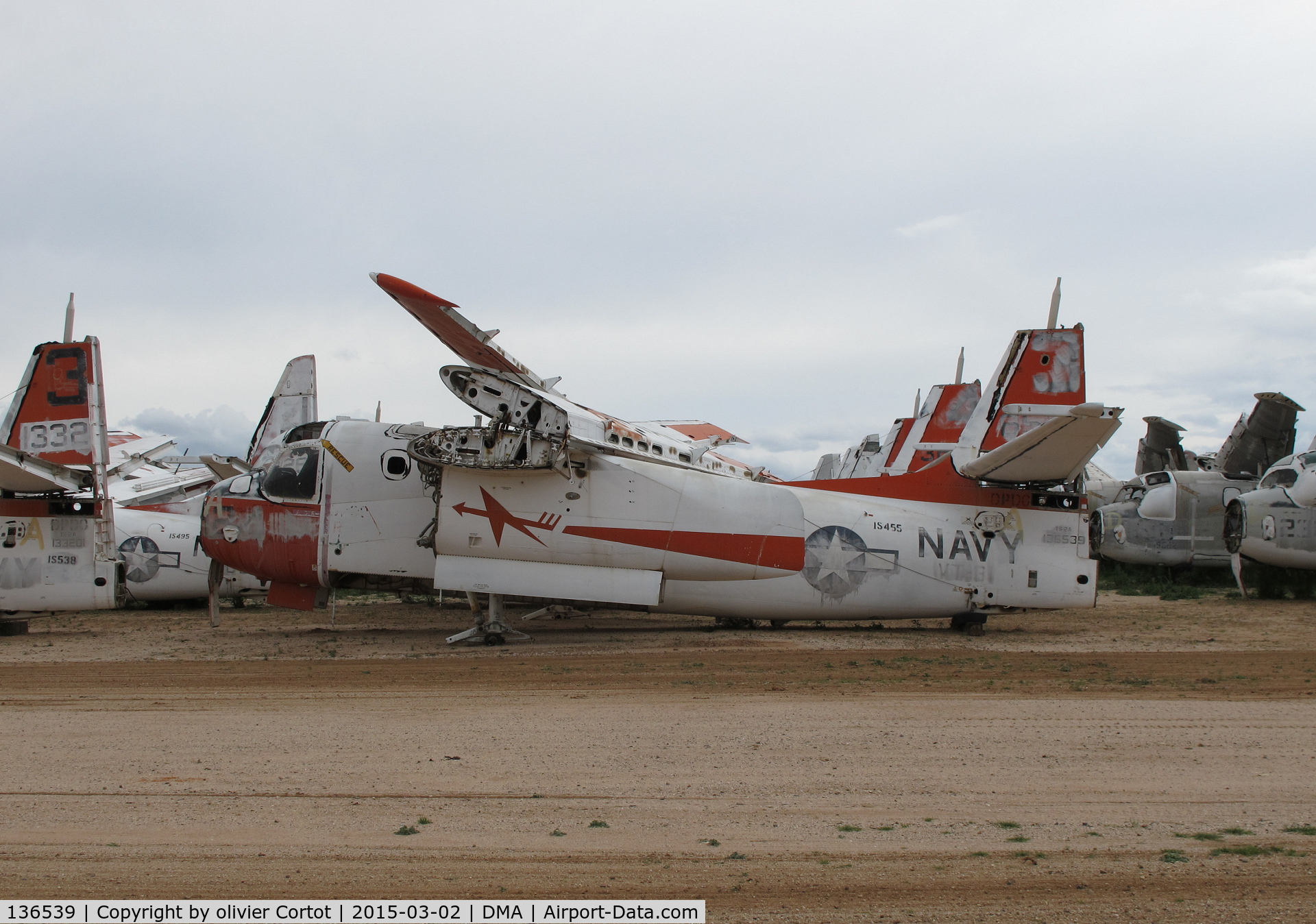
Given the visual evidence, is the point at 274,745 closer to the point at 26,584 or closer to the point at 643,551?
the point at 643,551

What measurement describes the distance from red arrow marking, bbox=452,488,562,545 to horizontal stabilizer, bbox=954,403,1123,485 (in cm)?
723

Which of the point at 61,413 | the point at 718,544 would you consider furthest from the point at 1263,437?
the point at 61,413

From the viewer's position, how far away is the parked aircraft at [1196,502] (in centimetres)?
2459

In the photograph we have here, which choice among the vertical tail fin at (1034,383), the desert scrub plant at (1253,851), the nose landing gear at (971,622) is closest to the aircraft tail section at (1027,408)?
the vertical tail fin at (1034,383)

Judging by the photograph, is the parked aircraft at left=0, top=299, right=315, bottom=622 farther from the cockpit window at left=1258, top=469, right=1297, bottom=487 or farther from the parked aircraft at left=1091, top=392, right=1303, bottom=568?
the cockpit window at left=1258, top=469, right=1297, bottom=487

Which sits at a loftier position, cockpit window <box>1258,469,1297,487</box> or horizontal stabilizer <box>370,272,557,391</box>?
horizontal stabilizer <box>370,272,557,391</box>

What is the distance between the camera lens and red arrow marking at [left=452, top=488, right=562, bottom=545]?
14539 mm

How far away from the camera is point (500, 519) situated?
14.6 meters

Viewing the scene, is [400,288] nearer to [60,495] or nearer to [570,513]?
[570,513]

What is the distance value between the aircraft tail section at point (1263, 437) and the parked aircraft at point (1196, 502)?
2cm

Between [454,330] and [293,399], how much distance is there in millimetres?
14675

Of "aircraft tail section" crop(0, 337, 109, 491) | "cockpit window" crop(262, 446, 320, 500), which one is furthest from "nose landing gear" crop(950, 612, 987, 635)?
"aircraft tail section" crop(0, 337, 109, 491)

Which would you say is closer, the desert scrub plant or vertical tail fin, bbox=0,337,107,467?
the desert scrub plant

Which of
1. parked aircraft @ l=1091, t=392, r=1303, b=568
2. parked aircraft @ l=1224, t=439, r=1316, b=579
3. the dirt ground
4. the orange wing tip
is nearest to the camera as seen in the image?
the dirt ground
